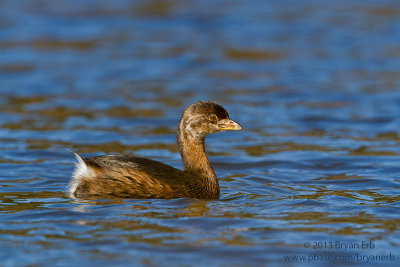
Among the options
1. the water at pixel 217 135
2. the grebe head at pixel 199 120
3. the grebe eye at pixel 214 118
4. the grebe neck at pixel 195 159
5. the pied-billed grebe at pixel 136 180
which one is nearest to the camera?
the water at pixel 217 135

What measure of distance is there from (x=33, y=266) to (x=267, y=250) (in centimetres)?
193

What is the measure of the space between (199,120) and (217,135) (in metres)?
4.03

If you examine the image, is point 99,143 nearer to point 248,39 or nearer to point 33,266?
point 33,266

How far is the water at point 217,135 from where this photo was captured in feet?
22.2

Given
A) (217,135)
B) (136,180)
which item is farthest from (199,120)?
(217,135)

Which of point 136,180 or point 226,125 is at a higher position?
point 226,125

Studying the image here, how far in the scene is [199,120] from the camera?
8773mm

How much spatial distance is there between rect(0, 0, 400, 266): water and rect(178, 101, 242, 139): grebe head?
0.76 meters

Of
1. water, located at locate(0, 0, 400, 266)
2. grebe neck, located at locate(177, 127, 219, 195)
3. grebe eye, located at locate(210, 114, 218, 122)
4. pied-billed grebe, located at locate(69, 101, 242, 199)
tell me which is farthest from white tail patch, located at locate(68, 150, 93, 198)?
grebe eye, located at locate(210, 114, 218, 122)

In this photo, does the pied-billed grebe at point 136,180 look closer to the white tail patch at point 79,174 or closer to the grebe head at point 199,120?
the white tail patch at point 79,174

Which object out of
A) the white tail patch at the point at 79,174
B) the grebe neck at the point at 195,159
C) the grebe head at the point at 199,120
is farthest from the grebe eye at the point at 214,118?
the white tail patch at the point at 79,174

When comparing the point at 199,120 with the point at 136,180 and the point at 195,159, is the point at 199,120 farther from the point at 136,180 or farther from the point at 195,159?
the point at 136,180

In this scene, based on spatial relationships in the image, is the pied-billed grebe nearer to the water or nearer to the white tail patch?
the white tail patch

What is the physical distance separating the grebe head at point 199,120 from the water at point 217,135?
763 mm
